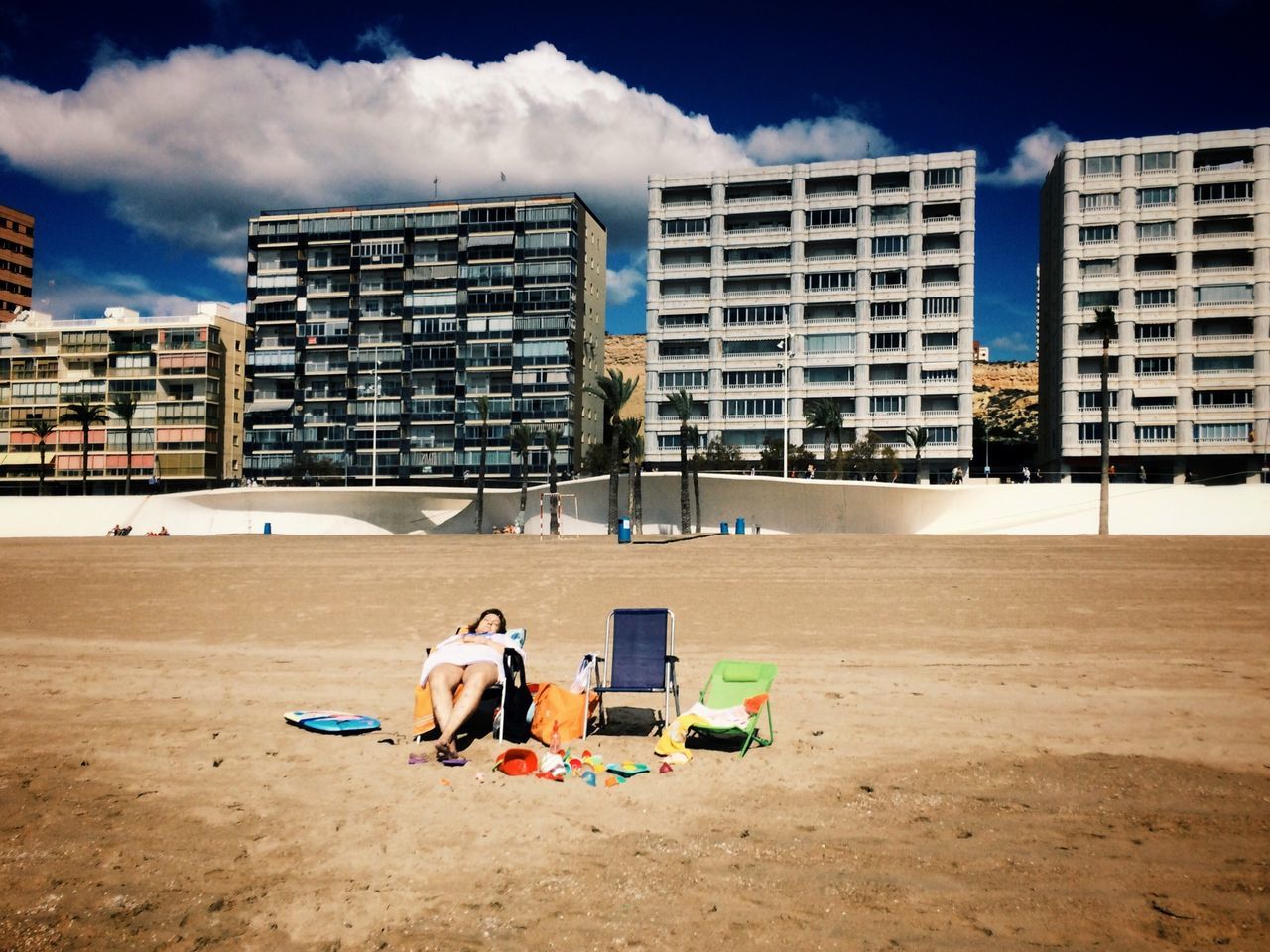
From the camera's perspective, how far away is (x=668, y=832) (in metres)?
5.80

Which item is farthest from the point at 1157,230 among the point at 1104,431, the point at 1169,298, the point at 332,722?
the point at 332,722

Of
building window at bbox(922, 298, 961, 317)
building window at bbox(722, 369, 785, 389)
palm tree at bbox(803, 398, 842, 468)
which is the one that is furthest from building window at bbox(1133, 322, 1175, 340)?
building window at bbox(722, 369, 785, 389)

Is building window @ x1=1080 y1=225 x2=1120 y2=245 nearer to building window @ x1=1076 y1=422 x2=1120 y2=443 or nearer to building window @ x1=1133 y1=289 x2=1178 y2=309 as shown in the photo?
building window @ x1=1133 y1=289 x2=1178 y2=309

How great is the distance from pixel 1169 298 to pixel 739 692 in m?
68.4

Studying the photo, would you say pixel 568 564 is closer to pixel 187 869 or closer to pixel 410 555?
pixel 410 555

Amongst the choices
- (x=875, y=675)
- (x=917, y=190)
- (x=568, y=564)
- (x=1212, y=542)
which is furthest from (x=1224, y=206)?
(x=875, y=675)

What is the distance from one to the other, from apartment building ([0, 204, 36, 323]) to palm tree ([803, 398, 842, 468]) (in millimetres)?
88332

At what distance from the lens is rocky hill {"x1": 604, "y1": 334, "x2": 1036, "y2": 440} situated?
12032 cm

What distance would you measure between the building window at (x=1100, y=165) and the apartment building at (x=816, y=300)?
25.4 feet

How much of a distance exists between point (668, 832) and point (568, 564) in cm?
1820

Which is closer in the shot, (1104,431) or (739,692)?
(739,692)

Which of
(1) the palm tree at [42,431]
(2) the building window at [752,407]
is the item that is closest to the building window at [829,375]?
(2) the building window at [752,407]

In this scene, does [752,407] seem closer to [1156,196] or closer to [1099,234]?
[1099,234]

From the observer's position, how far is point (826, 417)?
65.2m
